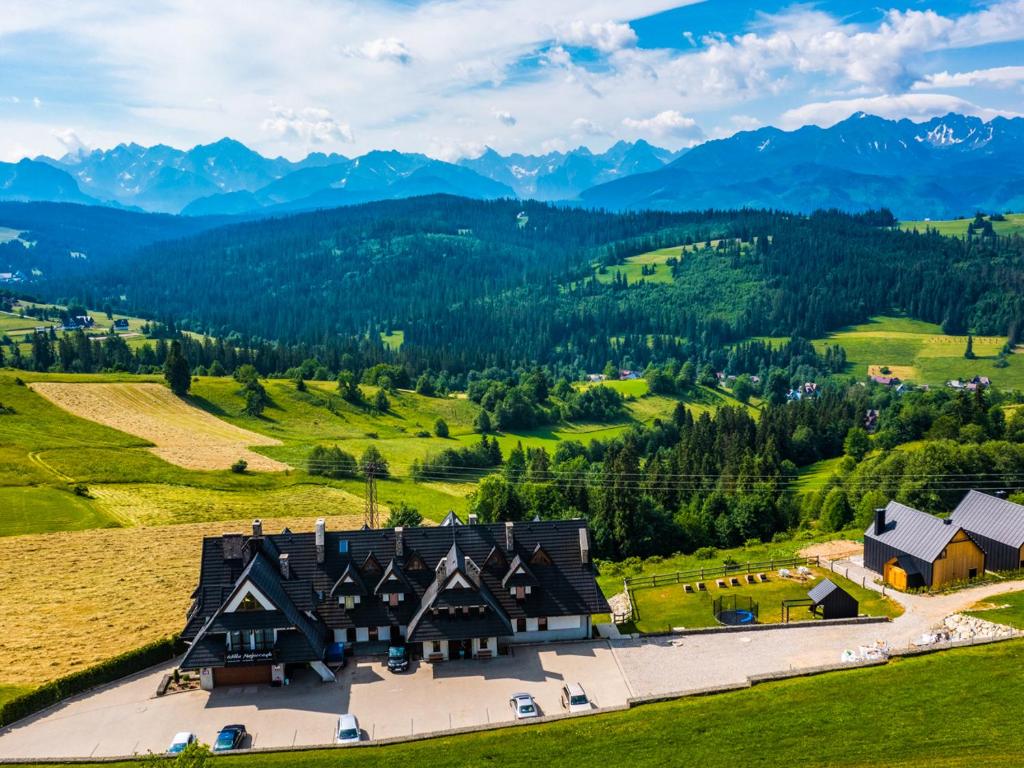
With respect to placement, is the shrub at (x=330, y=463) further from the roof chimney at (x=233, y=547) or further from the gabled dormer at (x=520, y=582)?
the gabled dormer at (x=520, y=582)

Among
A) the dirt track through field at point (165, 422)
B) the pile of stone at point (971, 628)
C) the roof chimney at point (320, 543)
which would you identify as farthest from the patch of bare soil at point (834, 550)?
Result: the dirt track through field at point (165, 422)

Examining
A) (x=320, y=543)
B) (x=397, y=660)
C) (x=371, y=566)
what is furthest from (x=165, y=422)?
A: (x=397, y=660)

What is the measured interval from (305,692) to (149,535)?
45.8m

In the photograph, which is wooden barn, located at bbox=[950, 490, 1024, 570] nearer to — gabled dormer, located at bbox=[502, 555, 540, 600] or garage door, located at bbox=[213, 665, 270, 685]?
gabled dormer, located at bbox=[502, 555, 540, 600]

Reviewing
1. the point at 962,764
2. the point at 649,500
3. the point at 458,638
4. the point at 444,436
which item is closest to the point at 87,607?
the point at 458,638

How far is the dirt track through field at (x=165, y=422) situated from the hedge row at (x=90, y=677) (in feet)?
212

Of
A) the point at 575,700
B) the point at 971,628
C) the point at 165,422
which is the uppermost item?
the point at 165,422

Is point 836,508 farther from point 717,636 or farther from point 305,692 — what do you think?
point 305,692

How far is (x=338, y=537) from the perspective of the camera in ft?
202

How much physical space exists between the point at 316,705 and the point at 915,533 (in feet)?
162

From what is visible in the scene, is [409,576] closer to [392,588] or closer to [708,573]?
[392,588]

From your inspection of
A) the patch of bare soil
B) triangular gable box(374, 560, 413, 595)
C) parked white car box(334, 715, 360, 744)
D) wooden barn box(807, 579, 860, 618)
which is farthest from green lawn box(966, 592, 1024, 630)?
parked white car box(334, 715, 360, 744)

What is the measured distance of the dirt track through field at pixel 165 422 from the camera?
12438cm

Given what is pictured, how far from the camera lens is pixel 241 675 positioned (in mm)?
52719
